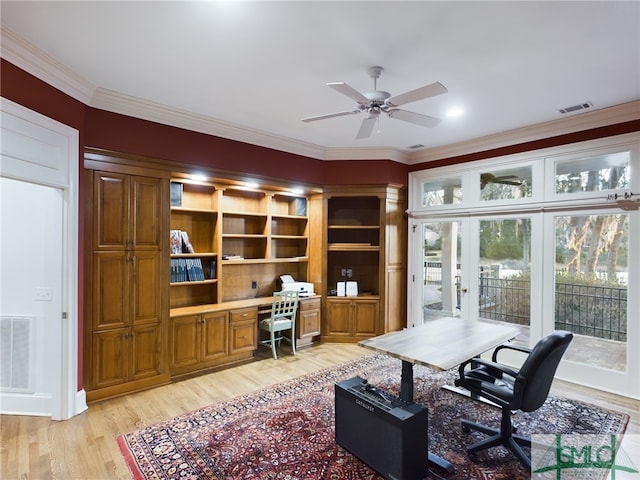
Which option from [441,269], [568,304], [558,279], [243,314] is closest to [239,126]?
[243,314]

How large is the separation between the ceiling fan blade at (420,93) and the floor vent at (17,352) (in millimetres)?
3643

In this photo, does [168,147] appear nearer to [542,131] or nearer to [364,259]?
[364,259]

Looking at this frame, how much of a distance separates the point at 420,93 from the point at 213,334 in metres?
3.47

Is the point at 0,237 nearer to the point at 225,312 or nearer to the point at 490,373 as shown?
the point at 225,312

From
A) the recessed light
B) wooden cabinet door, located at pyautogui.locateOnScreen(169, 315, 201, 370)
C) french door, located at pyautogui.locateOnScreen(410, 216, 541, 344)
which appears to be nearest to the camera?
wooden cabinet door, located at pyautogui.locateOnScreen(169, 315, 201, 370)

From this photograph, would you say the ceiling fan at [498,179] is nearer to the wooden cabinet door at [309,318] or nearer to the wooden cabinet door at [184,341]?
the wooden cabinet door at [309,318]

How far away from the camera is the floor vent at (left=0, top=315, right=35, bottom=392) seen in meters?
3.11

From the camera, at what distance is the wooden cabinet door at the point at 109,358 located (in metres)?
3.33

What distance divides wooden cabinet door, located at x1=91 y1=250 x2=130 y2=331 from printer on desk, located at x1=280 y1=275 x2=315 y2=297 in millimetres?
2215

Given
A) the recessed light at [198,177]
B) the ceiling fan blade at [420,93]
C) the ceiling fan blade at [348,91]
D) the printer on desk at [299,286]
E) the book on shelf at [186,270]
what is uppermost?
the ceiling fan blade at [348,91]

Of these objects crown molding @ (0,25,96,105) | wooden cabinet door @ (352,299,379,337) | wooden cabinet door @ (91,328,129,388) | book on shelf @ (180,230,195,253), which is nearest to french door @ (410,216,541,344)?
wooden cabinet door @ (352,299,379,337)
